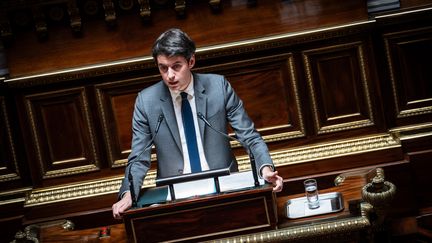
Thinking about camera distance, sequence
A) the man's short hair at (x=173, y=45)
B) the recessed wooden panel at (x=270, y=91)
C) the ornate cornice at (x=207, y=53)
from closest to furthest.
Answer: the man's short hair at (x=173, y=45) → the ornate cornice at (x=207, y=53) → the recessed wooden panel at (x=270, y=91)

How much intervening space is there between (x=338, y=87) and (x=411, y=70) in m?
0.50

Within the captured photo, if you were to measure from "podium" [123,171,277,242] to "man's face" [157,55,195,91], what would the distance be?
61 centimetres

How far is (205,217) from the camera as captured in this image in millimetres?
2723

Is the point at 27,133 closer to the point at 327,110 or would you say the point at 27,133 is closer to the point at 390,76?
the point at 327,110

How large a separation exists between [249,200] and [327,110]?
72.0 inches

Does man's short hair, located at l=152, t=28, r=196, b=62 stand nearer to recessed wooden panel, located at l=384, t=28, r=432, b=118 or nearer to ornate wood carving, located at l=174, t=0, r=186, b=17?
ornate wood carving, located at l=174, t=0, r=186, b=17

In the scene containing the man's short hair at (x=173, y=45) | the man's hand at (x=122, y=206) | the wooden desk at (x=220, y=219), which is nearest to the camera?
the wooden desk at (x=220, y=219)

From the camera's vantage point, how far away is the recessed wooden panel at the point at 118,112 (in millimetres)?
4363

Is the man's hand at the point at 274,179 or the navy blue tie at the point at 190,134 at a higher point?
the navy blue tie at the point at 190,134

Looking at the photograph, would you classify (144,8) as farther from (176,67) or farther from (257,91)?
(176,67)

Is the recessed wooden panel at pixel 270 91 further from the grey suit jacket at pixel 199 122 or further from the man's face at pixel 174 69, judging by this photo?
the man's face at pixel 174 69

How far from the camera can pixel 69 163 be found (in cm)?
442

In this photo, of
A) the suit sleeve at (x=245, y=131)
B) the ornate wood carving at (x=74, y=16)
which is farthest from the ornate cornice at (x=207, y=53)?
the suit sleeve at (x=245, y=131)

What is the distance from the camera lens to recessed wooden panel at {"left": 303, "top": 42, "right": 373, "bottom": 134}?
14.2 ft
